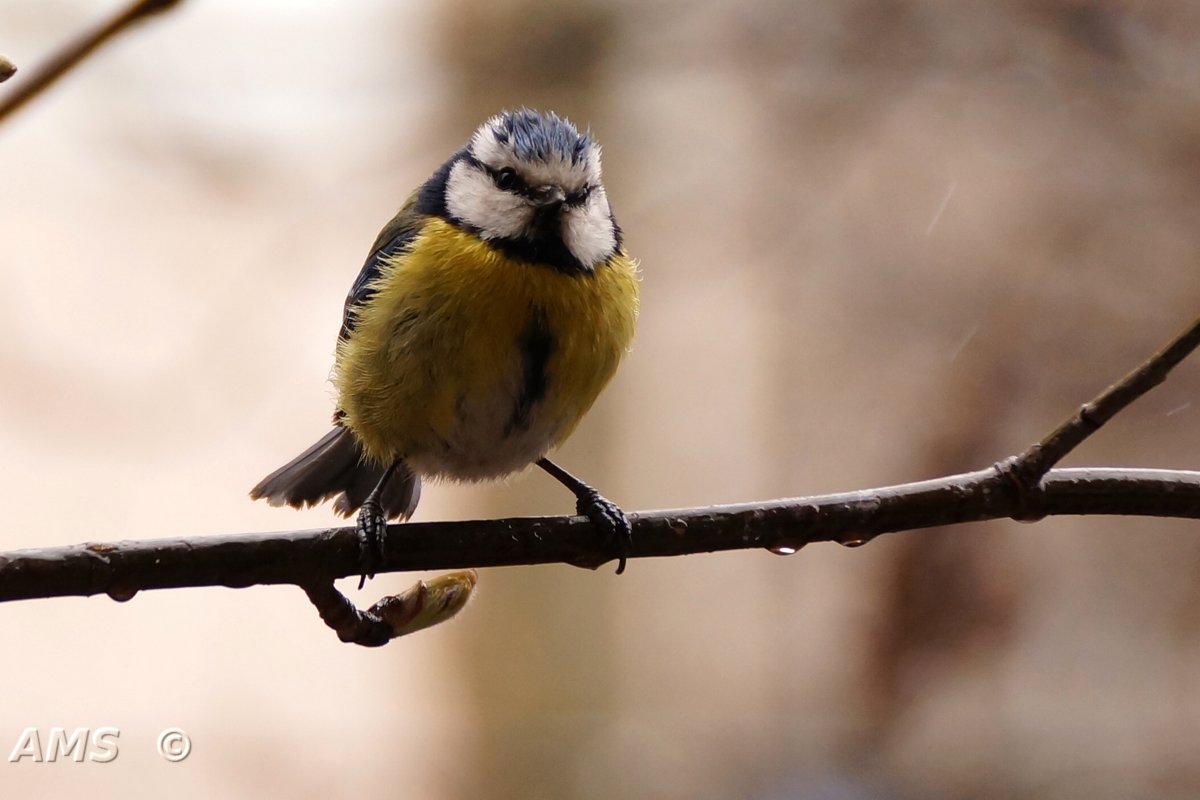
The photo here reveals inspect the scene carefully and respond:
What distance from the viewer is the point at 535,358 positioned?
1.33 metres

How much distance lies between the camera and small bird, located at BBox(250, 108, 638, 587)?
4.31 ft

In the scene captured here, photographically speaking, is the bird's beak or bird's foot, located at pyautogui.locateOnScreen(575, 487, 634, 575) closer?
bird's foot, located at pyautogui.locateOnScreen(575, 487, 634, 575)

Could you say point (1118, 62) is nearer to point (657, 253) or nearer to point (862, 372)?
point (862, 372)

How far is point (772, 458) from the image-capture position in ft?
9.40

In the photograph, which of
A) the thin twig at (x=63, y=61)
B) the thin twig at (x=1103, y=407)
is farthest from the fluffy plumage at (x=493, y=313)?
the thin twig at (x=63, y=61)

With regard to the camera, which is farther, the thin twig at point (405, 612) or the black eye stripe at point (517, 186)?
the black eye stripe at point (517, 186)

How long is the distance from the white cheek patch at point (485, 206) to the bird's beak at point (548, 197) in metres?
0.02

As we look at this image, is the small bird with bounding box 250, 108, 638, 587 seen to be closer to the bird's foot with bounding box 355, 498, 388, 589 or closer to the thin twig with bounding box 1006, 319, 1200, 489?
the bird's foot with bounding box 355, 498, 388, 589

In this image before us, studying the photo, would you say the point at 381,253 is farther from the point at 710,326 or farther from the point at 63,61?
the point at 710,326

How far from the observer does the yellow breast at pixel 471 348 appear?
1308 millimetres

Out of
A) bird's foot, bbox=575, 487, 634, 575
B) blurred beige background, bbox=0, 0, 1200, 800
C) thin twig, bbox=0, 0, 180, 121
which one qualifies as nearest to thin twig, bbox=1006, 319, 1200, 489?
bird's foot, bbox=575, 487, 634, 575

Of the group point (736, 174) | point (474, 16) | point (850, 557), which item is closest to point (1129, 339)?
point (850, 557)

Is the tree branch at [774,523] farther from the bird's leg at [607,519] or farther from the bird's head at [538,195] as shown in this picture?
the bird's head at [538,195]

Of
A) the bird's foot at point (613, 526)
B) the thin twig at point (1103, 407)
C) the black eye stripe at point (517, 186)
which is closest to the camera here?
the thin twig at point (1103, 407)
